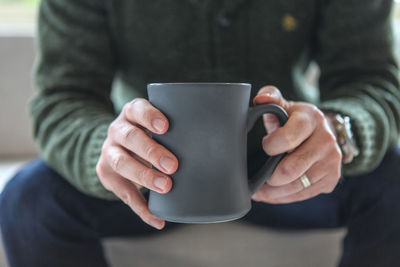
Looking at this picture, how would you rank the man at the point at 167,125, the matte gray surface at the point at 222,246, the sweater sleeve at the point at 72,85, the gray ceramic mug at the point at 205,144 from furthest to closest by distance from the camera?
the matte gray surface at the point at 222,246
the sweater sleeve at the point at 72,85
the man at the point at 167,125
the gray ceramic mug at the point at 205,144

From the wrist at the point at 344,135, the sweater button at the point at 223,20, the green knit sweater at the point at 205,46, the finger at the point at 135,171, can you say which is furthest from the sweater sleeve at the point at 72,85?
the wrist at the point at 344,135

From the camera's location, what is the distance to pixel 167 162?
0.41 meters

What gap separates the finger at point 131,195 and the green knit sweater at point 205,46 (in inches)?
9.2

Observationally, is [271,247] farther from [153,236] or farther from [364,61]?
[364,61]

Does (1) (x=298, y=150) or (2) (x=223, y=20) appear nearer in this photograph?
(1) (x=298, y=150)

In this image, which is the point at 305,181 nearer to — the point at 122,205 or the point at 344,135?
the point at 344,135

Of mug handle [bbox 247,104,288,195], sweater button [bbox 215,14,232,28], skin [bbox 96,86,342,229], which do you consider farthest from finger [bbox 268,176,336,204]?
sweater button [bbox 215,14,232,28]

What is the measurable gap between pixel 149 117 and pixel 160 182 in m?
0.07

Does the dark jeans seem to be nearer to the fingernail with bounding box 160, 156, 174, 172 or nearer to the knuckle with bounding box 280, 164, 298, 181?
the knuckle with bounding box 280, 164, 298, 181

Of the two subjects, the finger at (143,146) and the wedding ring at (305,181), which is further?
the wedding ring at (305,181)

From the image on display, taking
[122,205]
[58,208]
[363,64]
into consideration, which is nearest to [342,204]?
[363,64]

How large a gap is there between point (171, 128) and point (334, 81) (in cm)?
53

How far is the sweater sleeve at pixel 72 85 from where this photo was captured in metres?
0.62

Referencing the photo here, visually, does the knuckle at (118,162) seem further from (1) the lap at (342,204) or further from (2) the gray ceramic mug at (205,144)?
(1) the lap at (342,204)
